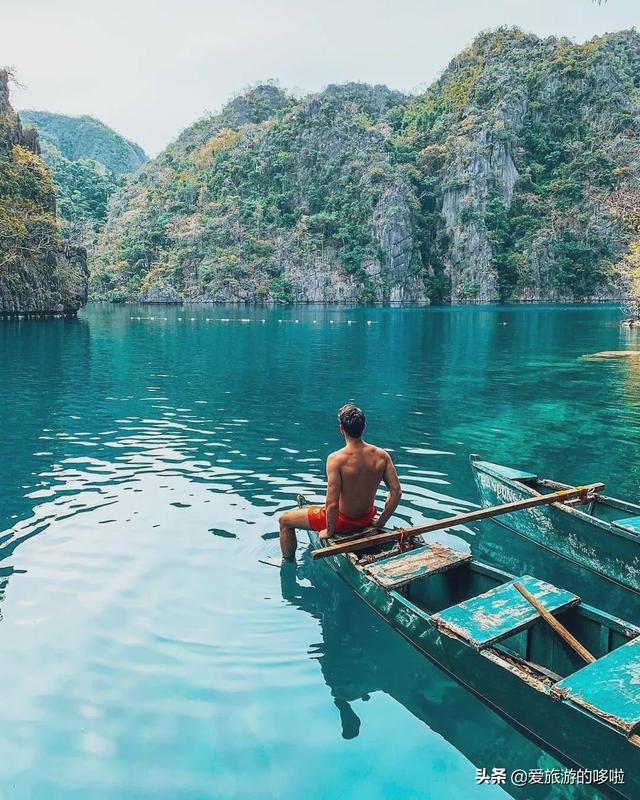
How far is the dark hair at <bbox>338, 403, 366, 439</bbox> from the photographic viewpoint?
741cm

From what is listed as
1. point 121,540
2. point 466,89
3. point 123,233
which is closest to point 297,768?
point 121,540

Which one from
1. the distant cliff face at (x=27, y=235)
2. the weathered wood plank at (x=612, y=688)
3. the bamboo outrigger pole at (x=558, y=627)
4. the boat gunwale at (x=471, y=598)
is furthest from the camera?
the distant cliff face at (x=27, y=235)

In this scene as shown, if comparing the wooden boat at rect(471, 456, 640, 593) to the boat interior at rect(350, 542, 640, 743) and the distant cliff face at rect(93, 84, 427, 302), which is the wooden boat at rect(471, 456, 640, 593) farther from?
the distant cliff face at rect(93, 84, 427, 302)

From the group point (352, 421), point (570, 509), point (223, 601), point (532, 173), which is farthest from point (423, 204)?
point (223, 601)

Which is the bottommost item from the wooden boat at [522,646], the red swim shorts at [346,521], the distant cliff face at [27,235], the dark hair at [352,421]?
the wooden boat at [522,646]

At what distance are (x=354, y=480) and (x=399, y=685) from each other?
236cm

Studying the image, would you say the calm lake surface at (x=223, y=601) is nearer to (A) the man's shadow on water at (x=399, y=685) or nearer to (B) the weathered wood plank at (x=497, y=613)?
(A) the man's shadow on water at (x=399, y=685)

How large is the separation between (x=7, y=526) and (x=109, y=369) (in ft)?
65.9

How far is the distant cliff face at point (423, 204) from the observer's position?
118375 mm

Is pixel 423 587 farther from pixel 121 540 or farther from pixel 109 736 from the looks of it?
pixel 121 540

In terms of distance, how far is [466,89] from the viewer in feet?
479

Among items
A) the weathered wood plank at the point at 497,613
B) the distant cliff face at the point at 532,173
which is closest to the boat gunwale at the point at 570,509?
the weathered wood plank at the point at 497,613

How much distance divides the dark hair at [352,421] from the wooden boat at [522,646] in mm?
1371

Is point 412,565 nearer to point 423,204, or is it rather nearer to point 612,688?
point 612,688
